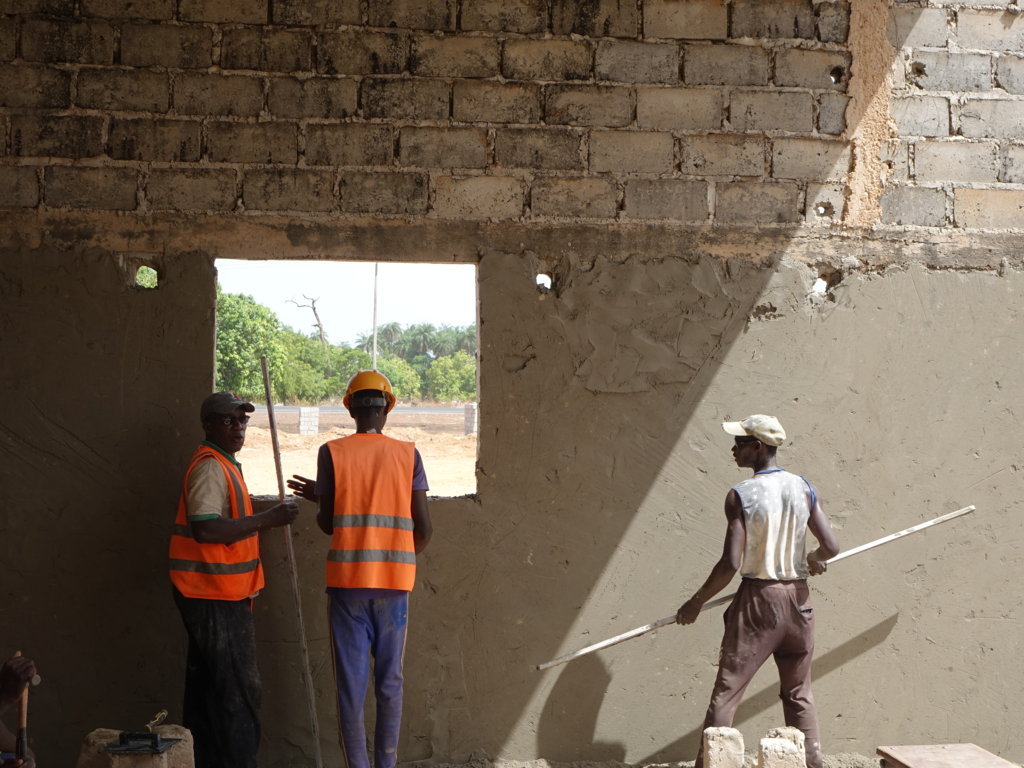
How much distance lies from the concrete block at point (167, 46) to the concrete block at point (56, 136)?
13.7 inches

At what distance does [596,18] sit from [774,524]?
2.56m

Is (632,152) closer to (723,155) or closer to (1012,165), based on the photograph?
(723,155)

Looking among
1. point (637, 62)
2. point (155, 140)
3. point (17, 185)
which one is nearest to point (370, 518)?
point (155, 140)

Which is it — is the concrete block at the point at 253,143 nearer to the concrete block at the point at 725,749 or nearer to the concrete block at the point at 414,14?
the concrete block at the point at 414,14

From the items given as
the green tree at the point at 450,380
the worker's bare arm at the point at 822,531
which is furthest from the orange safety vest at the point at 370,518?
the green tree at the point at 450,380

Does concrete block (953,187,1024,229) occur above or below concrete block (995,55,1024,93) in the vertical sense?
below

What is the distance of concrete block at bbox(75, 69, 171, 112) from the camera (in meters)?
4.29

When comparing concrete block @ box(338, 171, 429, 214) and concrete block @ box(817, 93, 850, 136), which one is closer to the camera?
concrete block @ box(338, 171, 429, 214)

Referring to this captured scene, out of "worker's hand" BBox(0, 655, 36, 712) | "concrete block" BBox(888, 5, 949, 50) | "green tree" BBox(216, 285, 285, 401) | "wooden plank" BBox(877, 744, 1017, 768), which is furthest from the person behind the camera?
"green tree" BBox(216, 285, 285, 401)

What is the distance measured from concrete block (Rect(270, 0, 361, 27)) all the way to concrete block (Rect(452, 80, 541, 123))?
595 millimetres

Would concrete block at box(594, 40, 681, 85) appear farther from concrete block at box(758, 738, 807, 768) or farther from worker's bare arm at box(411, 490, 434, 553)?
concrete block at box(758, 738, 807, 768)

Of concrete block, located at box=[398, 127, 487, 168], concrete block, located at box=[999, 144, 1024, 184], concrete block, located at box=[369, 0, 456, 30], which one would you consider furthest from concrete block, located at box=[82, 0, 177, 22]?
concrete block, located at box=[999, 144, 1024, 184]

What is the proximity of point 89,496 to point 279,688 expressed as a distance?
123cm

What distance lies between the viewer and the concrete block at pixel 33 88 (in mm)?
4254
